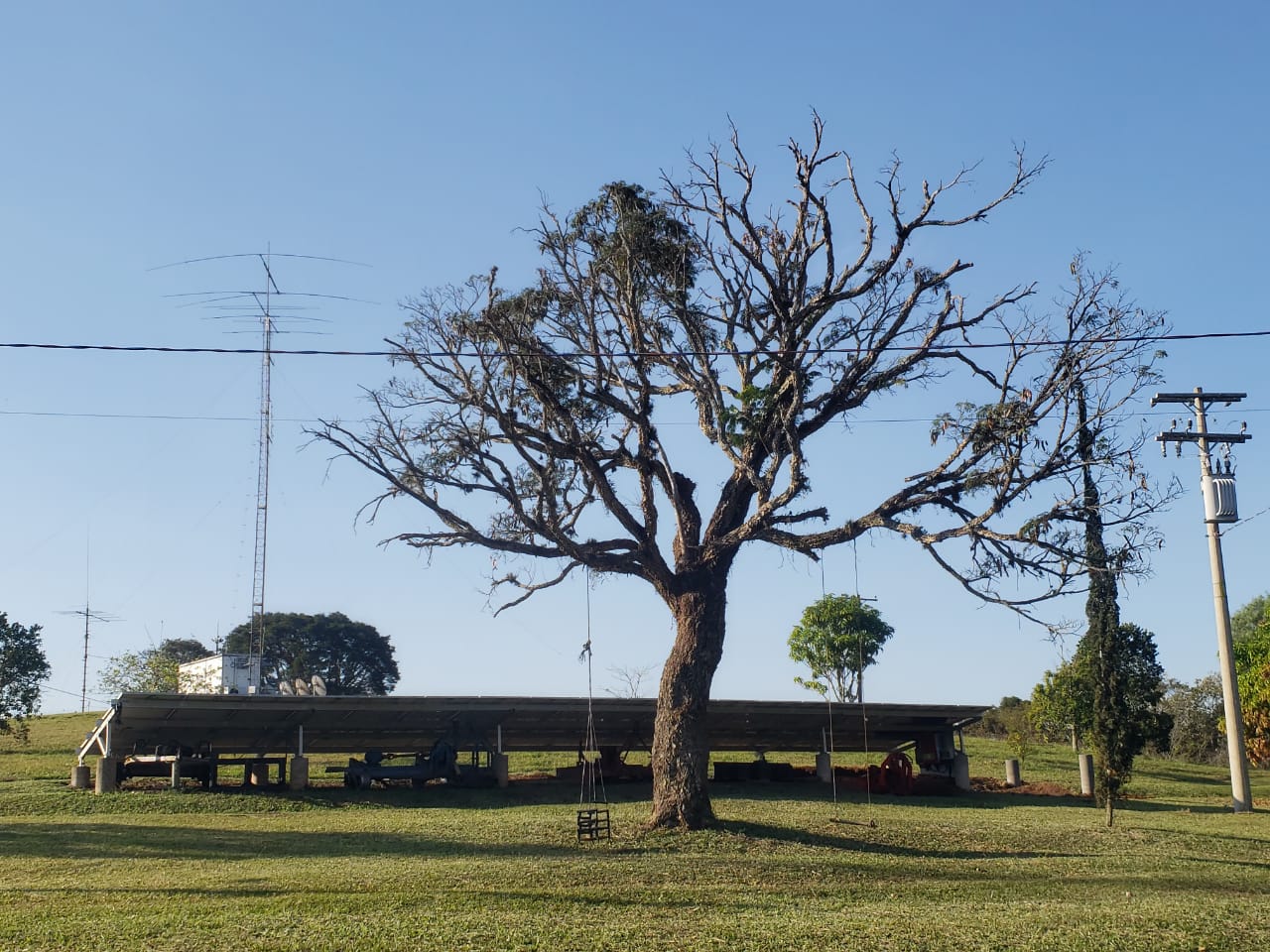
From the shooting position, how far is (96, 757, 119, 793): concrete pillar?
28.8 meters

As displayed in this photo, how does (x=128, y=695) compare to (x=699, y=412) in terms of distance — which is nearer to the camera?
(x=699, y=412)

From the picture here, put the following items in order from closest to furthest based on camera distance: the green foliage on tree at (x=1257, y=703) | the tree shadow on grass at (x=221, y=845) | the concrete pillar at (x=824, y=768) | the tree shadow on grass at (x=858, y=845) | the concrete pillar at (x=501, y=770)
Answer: the tree shadow on grass at (x=221, y=845) < the tree shadow on grass at (x=858, y=845) < the concrete pillar at (x=501, y=770) < the concrete pillar at (x=824, y=768) < the green foliage on tree at (x=1257, y=703)

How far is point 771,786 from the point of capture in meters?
33.4

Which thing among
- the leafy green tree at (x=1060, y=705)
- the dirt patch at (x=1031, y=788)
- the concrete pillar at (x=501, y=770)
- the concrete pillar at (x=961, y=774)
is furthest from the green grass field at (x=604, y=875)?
the leafy green tree at (x=1060, y=705)

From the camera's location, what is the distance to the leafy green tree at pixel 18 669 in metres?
37.9

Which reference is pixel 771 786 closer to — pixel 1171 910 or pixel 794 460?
pixel 794 460

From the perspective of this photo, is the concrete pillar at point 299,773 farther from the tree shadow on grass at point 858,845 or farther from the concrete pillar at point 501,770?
the tree shadow on grass at point 858,845

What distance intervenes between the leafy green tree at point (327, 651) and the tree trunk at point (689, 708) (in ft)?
184

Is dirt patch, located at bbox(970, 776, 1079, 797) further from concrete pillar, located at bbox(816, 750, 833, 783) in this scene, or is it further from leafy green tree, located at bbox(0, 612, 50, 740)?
leafy green tree, located at bbox(0, 612, 50, 740)

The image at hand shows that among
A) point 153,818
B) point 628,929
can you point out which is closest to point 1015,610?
point 628,929

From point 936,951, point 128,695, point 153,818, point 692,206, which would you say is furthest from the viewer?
point 128,695

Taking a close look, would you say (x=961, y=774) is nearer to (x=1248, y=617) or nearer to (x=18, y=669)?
(x=18, y=669)

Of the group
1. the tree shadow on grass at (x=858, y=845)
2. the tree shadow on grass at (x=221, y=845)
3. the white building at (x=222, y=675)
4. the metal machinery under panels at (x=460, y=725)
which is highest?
the white building at (x=222, y=675)

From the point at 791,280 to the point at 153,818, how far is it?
17.0 m
